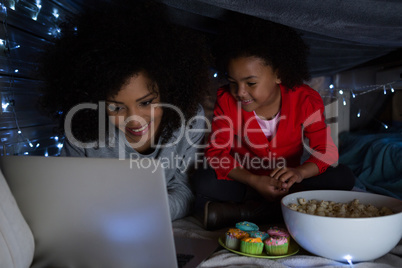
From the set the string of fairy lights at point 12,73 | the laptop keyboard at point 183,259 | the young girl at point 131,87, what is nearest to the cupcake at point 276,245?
the laptop keyboard at point 183,259

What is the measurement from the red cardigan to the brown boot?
0.20 metres

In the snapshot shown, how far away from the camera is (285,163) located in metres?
1.57

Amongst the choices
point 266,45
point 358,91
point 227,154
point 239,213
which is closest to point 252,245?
point 239,213

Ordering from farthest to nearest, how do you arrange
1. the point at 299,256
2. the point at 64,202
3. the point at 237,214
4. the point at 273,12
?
the point at 237,214
the point at 273,12
the point at 299,256
the point at 64,202

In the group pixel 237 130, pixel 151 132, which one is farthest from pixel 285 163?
pixel 151 132

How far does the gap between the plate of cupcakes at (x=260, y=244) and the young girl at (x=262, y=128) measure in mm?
256

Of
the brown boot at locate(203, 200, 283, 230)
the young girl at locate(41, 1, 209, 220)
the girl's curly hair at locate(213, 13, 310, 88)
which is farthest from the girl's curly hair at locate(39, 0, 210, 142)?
the brown boot at locate(203, 200, 283, 230)

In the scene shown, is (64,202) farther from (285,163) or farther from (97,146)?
(285,163)

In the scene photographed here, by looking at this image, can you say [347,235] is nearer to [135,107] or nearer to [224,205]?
[224,205]

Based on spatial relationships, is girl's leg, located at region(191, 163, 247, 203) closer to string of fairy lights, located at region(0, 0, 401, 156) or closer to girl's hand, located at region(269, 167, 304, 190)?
girl's hand, located at region(269, 167, 304, 190)

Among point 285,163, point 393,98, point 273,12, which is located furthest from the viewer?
point 393,98

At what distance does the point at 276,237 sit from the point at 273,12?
61 centimetres

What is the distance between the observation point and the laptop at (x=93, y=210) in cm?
69

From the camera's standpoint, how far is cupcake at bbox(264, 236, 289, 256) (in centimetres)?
94
